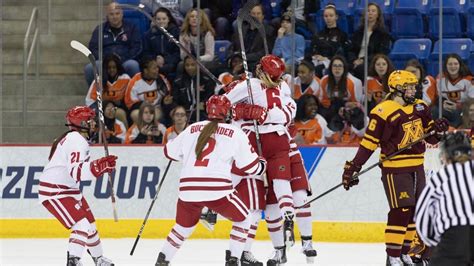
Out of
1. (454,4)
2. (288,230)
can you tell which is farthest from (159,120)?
(288,230)

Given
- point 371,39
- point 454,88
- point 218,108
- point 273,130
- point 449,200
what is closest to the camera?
point 449,200

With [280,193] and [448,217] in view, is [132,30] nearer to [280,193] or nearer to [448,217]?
[280,193]

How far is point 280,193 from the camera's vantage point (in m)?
9.09

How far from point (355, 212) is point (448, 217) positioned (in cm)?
560

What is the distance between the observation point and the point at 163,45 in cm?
1238

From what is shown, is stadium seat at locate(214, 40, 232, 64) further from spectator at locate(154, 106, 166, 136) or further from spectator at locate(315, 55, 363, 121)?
spectator at locate(315, 55, 363, 121)

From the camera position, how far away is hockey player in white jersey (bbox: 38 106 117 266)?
8.45 m

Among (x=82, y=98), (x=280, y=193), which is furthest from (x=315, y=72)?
(x=280, y=193)

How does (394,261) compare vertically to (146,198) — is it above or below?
above

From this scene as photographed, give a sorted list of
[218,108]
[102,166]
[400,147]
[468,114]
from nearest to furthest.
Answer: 1. [218,108]
2. [102,166]
3. [400,147]
4. [468,114]

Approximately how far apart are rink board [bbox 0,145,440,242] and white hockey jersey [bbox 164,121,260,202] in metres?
3.50

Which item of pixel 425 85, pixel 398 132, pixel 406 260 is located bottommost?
pixel 406 260

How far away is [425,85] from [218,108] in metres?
4.03

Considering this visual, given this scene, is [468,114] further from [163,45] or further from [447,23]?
[163,45]
